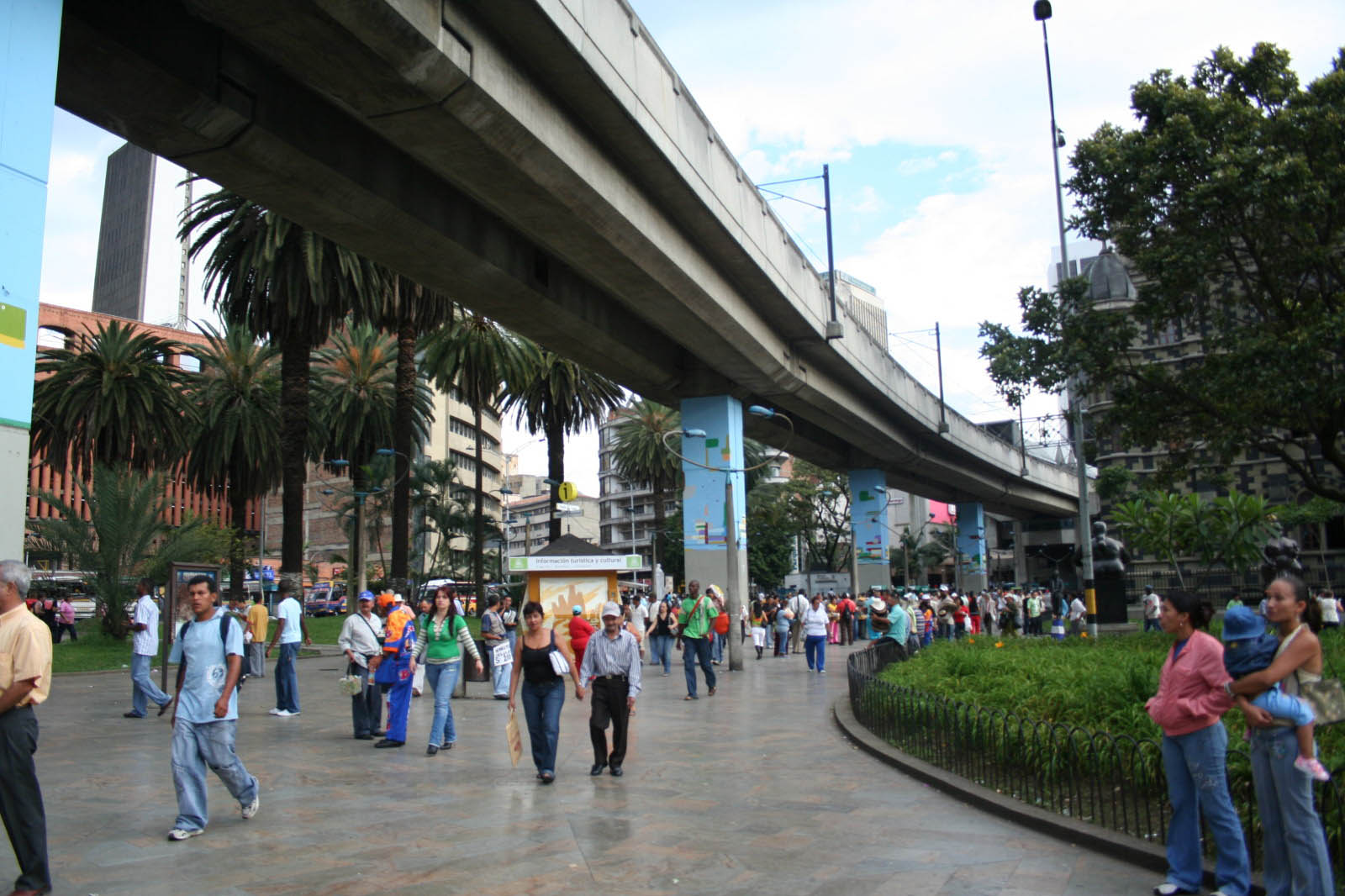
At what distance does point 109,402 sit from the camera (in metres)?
35.7

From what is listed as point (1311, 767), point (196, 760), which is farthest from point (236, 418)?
point (1311, 767)

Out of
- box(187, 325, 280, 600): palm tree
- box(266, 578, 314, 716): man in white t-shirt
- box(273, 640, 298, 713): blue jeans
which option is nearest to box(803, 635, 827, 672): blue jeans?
box(266, 578, 314, 716): man in white t-shirt

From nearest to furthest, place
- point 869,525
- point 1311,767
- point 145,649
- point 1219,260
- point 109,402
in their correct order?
point 1311,767 → point 145,649 → point 1219,260 → point 109,402 → point 869,525

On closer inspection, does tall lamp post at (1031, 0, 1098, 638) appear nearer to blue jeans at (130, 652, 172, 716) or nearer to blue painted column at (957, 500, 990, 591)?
blue jeans at (130, 652, 172, 716)

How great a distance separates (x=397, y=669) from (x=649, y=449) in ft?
138

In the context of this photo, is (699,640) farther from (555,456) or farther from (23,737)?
(555,456)

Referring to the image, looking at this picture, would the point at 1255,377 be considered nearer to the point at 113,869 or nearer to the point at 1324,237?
the point at 1324,237

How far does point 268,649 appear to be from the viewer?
28.2 meters

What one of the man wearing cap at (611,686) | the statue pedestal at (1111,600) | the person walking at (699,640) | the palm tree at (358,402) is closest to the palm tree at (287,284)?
the palm tree at (358,402)

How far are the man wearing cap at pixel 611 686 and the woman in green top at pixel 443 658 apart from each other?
7.02 ft

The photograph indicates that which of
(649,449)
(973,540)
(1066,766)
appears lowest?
(1066,766)

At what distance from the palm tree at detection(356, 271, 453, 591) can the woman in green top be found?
18315 millimetres

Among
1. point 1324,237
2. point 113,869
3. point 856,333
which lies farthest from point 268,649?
point 1324,237

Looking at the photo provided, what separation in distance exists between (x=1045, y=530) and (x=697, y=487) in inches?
2647
